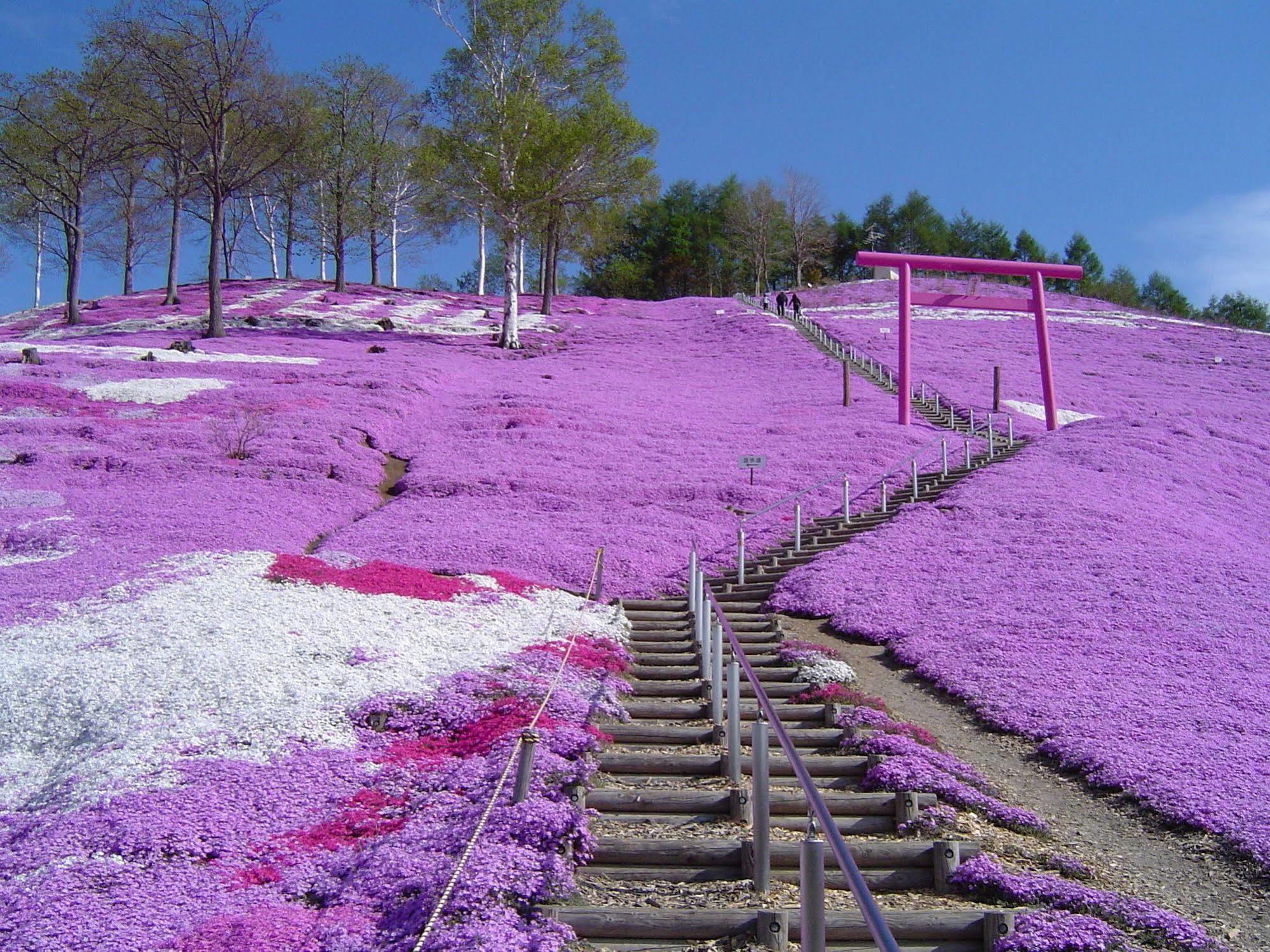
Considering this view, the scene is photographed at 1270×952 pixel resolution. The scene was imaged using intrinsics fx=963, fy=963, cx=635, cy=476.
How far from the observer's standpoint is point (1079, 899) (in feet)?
23.4

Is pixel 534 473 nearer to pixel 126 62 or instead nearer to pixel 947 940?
pixel 947 940

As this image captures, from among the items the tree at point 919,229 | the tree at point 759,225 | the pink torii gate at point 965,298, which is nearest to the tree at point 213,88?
the pink torii gate at point 965,298

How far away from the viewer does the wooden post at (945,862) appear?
24.9 feet

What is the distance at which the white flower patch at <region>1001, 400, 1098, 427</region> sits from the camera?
33188 mm

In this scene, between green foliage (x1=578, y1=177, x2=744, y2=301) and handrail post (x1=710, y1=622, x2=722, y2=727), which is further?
green foliage (x1=578, y1=177, x2=744, y2=301)

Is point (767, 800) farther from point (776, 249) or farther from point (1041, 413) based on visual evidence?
point (776, 249)

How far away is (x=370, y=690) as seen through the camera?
35.4 ft

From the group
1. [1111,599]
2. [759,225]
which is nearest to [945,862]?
[1111,599]

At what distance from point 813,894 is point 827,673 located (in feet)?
28.1

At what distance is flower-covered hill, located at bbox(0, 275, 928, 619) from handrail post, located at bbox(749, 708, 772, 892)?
10088 mm

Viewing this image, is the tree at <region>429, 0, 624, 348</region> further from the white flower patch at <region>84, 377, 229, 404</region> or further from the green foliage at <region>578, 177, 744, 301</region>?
the green foliage at <region>578, 177, 744, 301</region>

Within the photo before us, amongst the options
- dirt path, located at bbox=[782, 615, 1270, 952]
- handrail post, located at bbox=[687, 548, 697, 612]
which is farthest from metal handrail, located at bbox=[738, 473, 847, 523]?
dirt path, located at bbox=[782, 615, 1270, 952]

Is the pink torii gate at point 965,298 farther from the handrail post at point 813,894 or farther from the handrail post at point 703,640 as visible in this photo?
the handrail post at point 813,894

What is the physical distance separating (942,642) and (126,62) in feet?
146
